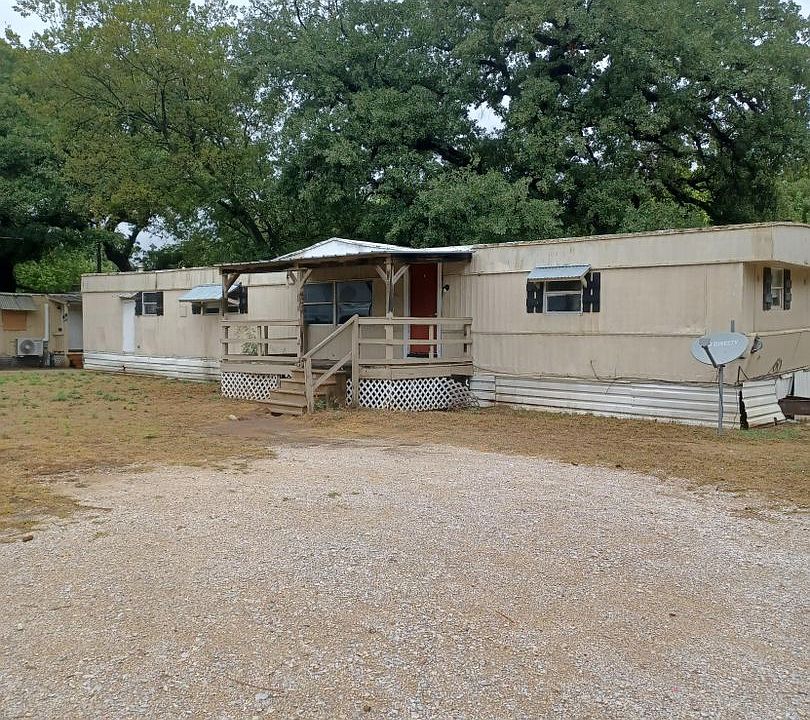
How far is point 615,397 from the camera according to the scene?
450 inches

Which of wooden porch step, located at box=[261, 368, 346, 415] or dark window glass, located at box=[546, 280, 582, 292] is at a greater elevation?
dark window glass, located at box=[546, 280, 582, 292]

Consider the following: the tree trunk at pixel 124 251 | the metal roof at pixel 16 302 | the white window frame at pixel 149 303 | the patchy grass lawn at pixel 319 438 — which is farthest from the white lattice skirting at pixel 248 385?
the tree trunk at pixel 124 251

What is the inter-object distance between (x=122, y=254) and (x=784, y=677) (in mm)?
31156

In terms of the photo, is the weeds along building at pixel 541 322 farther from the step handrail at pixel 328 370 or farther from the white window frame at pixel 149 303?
the white window frame at pixel 149 303

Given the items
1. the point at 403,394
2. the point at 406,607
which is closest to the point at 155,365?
the point at 403,394

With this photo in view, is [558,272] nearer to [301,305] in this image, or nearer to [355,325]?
[355,325]

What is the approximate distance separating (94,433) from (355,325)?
4.33 m

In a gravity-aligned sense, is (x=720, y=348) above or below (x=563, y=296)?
below

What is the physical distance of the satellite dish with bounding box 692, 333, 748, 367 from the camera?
30.8 ft

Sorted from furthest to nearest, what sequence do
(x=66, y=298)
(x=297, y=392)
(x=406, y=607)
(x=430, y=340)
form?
(x=66, y=298), (x=430, y=340), (x=297, y=392), (x=406, y=607)

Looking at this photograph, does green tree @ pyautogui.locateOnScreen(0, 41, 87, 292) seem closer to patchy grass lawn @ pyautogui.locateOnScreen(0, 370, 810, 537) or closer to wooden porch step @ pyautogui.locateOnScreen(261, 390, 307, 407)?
patchy grass lawn @ pyautogui.locateOnScreen(0, 370, 810, 537)

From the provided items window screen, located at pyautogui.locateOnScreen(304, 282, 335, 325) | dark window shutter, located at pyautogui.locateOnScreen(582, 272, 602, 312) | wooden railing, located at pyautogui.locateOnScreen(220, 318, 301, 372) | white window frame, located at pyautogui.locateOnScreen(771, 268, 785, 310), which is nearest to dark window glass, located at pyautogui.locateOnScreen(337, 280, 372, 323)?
window screen, located at pyautogui.locateOnScreen(304, 282, 335, 325)

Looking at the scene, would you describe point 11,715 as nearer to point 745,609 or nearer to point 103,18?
point 745,609

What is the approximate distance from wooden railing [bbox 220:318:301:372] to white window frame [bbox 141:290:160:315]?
9.53 feet
